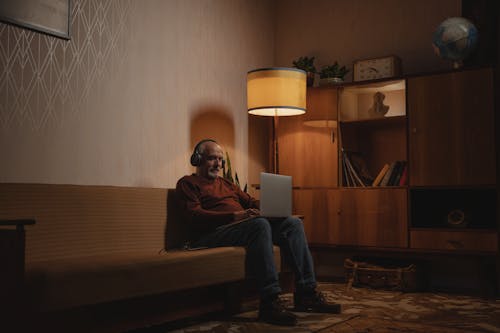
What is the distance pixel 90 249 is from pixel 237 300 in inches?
32.1

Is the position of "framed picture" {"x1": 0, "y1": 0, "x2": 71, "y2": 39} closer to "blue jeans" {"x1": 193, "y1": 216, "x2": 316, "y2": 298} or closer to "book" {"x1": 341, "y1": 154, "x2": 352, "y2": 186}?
"blue jeans" {"x1": 193, "y1": 216, "x2": 316, "y2": 298}

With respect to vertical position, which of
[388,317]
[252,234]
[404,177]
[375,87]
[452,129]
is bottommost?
[388,317]

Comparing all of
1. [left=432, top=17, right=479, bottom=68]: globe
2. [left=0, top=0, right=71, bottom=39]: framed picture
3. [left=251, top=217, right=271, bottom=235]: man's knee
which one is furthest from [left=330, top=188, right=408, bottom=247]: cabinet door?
[left=0, top=0, right=71, bottom=39]: framed picture

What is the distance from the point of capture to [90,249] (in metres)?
2.79

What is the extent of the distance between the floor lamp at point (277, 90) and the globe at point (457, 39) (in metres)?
0.96

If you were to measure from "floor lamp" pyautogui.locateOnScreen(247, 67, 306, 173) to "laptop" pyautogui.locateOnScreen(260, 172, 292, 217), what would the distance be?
0.94m

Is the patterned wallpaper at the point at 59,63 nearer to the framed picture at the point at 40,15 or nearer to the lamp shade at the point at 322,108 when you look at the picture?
the framed picture at the point at 40,15

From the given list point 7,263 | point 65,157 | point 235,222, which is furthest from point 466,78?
point 7,263

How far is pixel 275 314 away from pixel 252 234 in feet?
1.41

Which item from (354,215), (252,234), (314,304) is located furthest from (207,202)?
(354,215)

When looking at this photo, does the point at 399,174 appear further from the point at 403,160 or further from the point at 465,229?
the point at 465,229

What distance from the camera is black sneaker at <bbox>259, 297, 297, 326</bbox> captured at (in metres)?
2.74

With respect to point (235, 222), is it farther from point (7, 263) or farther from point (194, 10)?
point (194, 10)

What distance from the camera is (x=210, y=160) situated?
338 centimetres
